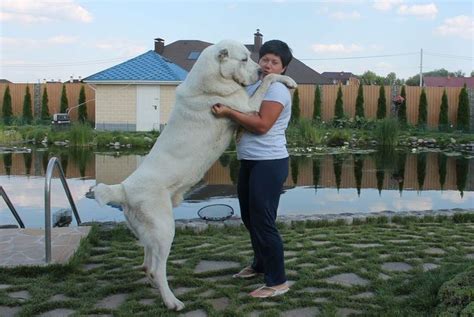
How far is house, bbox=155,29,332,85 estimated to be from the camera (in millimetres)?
32750

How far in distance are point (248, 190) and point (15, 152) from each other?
13820mm

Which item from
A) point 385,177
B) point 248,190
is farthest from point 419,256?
point 385,177

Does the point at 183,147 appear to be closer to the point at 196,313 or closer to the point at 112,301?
the point at 196,313

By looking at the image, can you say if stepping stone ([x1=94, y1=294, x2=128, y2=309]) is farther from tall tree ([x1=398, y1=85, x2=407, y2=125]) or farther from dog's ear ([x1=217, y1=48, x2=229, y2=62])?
tall tree ([x1=398, y1=85, x2=407, y2=125])

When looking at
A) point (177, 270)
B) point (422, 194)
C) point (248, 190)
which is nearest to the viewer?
point (248, 190)

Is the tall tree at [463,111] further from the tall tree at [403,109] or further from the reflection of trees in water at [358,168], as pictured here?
the reflection of trees in water at [358,168]

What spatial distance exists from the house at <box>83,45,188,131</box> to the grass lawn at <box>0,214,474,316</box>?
1626 centimetres

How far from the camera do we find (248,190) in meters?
3.76

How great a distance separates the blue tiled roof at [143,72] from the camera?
21359mm

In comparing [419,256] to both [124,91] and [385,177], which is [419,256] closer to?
[385,177]

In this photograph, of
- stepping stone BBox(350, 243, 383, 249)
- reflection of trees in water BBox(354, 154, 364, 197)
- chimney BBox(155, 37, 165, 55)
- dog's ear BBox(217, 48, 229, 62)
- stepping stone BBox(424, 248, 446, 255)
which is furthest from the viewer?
chimney BBox(155, 37, 165, 55)

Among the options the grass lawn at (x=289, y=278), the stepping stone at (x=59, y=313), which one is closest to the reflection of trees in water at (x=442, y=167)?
the grass lawn at (x=289, y=278)

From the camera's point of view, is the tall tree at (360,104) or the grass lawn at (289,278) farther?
the tall tree at (360,104)

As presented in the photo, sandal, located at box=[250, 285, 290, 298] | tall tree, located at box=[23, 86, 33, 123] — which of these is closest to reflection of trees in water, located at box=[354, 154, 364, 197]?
sandal, located at box=[250, 285, 290, 298]
